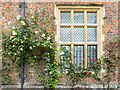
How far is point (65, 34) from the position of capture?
3.04m

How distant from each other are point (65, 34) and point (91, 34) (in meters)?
0.87

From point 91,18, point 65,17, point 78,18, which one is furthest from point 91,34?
point 65,17

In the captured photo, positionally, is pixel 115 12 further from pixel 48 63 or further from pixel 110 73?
pixel 48 63

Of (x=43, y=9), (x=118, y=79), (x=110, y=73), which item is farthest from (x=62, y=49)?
(x=118, y=79)

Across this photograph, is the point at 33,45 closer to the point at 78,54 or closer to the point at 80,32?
the point at 78,54

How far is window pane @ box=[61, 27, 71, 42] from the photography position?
304cm

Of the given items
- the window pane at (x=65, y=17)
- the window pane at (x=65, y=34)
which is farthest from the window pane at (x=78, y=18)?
the window pane at (x=65, y=34)

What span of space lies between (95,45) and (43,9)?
82.1 inches

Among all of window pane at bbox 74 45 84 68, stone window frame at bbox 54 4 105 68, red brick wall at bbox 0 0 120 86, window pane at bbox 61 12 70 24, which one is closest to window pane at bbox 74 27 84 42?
stone window frame at bbox 54 4 105 68

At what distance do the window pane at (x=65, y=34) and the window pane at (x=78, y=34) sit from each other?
0.20m

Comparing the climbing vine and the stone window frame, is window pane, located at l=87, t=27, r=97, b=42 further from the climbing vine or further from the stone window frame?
the climbing vine

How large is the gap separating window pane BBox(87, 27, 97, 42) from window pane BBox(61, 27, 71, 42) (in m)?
0.64

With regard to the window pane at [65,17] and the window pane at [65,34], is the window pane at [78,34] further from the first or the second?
the window pane at [65,17]

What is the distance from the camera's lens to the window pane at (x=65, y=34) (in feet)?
9.97
